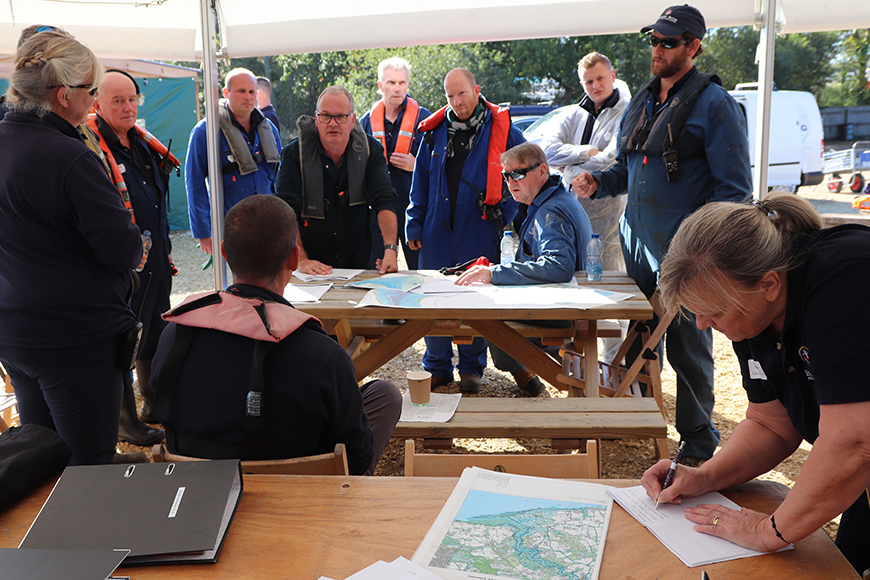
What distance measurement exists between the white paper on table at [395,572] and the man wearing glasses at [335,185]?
271 centimetres

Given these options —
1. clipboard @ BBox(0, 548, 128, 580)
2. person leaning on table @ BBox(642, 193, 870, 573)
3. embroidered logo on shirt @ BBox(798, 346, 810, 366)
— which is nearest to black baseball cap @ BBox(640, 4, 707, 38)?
person leaning on table @ BBox(642, 193, 870, 573)

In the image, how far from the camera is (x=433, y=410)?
111 inches

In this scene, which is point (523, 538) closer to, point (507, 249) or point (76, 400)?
point (76, 400)

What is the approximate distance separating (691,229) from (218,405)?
118 cm

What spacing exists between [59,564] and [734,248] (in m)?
1.31

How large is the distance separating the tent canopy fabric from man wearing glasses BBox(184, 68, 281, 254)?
0.65 meters

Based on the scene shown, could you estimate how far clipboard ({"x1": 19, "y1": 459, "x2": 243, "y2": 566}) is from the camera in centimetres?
122

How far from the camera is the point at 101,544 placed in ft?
3.98

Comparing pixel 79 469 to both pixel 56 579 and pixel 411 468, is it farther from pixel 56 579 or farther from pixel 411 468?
pixel 411 468

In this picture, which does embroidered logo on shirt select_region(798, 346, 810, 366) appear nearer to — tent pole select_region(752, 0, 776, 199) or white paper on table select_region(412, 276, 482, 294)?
white paper on table select_region(412, 276, 482, 294)

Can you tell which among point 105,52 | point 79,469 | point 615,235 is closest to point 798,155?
point 615,235

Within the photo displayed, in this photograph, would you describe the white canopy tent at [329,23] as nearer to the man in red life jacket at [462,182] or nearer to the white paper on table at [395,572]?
the man in red life jacket at [462,182]

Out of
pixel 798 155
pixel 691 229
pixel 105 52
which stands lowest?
pixel 798 155

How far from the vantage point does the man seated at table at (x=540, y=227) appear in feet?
11.4
